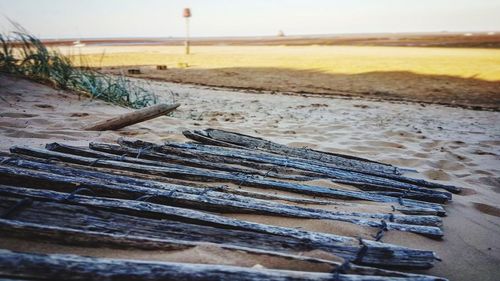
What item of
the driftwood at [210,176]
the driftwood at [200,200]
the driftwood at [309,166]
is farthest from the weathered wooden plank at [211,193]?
the driftwood at [309,166]

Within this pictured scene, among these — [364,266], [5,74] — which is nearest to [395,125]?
[364,266]

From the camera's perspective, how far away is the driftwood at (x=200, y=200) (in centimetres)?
196

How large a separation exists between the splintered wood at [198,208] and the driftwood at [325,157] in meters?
0.03

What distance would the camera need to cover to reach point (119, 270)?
1307 millimetres

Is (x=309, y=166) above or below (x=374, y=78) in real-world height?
below

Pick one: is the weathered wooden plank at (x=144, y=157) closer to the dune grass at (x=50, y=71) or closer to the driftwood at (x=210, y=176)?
the driftwood at (x=210, y=176)

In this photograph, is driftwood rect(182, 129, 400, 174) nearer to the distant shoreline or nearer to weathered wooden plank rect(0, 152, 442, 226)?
weathered wooden plank rect(0, 152, 442, 226)

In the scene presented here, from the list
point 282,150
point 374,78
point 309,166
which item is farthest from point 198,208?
point 374,78

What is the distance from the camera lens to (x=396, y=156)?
4020 millimetres

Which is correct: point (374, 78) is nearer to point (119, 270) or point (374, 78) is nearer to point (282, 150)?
point (282, 150)

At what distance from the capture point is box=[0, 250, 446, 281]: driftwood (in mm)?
1252

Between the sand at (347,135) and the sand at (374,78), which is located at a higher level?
the sand at (374,78)

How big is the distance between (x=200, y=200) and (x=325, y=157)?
1751 mm

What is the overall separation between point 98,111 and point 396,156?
400cm
